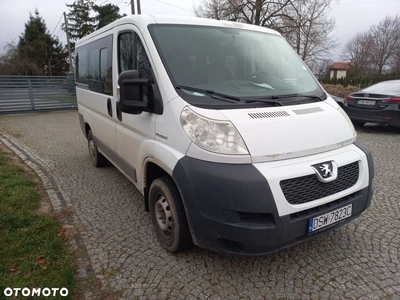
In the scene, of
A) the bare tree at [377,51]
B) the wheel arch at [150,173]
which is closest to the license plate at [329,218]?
the wheel arch at [150,173]

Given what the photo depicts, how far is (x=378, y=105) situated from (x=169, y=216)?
7.06 meters

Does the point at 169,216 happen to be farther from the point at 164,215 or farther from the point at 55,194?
the point at 55,194

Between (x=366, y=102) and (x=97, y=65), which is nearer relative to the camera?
(x=97, y=65)

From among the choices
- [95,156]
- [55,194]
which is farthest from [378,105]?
[55,194]

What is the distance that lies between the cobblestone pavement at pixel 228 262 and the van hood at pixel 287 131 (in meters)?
1.05

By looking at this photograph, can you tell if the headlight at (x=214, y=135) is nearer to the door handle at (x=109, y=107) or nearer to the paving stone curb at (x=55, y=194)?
the paving stone curb at (x=55, y=194)

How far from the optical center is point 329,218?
221 cm

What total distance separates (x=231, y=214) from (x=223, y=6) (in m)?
20.6

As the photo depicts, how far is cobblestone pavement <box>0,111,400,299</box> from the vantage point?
2205 millimetres

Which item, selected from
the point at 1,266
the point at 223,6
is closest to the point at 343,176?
the point at 1,266

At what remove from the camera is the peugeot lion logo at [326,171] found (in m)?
2.10

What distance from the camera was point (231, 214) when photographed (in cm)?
200

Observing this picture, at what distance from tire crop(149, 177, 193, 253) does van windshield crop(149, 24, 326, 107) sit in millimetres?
816

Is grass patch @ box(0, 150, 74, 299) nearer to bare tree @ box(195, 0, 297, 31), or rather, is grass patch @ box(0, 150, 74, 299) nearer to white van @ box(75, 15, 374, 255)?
white van @ box(75, 15, 374, 255)
